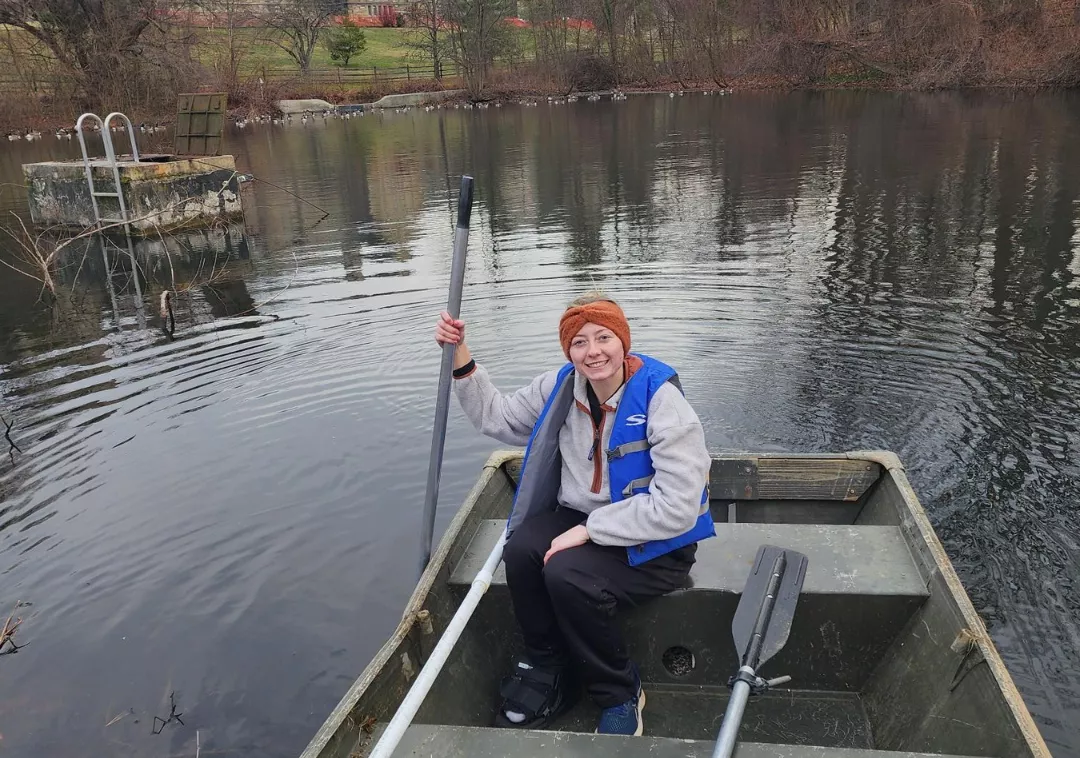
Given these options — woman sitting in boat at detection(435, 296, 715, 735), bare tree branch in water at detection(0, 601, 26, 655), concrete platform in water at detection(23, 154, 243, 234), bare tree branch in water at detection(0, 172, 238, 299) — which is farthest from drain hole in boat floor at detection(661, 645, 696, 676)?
concrete platform in water at detection(23, 154, 243, 234)

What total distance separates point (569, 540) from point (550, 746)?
0.66 metres

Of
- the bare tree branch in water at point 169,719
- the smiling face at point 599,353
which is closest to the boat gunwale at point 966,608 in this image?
the smiling face at point 599,353

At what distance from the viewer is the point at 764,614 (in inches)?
111

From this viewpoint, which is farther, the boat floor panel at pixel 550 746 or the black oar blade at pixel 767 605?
the black oar blade at pixel 767 605

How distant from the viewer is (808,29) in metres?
40.8

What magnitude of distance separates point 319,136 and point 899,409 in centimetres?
2942

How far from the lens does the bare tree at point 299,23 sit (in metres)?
52.8

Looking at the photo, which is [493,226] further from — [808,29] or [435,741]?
[808,29]

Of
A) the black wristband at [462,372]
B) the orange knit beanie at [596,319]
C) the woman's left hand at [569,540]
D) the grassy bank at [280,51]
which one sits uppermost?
the grassy bank at [280,51]

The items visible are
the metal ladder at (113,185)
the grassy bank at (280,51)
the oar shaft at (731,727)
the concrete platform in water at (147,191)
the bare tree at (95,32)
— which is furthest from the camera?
the grassy bank at (280,51)

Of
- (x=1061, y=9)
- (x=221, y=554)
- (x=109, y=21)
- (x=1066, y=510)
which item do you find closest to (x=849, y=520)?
(x=1066, y=510)

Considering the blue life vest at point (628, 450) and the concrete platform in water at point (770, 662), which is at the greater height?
the blue life vest at point (628, 450)

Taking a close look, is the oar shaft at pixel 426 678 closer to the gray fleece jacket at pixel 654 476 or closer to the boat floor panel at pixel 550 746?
the boat floor panel at pixel 550 746

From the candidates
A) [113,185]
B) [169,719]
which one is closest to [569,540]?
[169,719]
